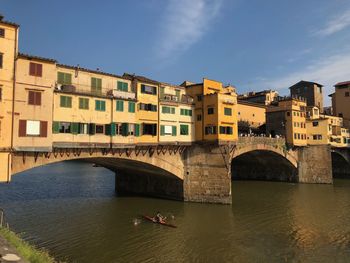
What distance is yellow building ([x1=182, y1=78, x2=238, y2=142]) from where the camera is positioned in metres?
43.0

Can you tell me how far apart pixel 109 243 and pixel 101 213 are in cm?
1076

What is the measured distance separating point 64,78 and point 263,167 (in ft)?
186

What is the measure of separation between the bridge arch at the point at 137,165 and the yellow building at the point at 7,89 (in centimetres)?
160

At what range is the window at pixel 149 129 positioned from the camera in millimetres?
38938

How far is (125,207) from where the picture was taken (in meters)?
40.2

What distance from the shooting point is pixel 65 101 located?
3186cm

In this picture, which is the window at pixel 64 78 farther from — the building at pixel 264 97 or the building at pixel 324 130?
the building at pixel 264 97

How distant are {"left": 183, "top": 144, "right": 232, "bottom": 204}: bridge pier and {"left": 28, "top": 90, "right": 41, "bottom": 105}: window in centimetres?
2237

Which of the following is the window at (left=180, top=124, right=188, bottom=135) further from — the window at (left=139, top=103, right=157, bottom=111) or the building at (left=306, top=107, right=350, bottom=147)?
the building at (left=306, top=107, right=350, bottom=147)

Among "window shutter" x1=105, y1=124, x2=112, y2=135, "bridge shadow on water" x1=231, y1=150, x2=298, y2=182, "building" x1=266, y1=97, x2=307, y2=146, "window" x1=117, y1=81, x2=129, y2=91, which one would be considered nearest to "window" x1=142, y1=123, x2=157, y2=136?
"window shutter" x1=105, y1=124, x2=112, y2=135

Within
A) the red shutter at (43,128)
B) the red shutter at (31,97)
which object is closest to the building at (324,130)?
the red shutter at (43,128)

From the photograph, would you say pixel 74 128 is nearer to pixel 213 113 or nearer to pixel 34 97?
pixel 34 97

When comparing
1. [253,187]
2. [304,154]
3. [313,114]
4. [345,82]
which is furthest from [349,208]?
[345,82]

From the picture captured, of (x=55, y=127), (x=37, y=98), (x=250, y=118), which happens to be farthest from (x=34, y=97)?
(x=250, y=118)
